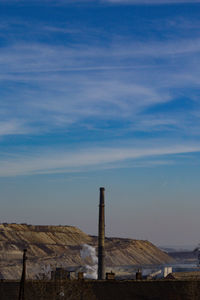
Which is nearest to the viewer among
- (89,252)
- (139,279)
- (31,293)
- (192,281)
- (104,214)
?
(31,293)

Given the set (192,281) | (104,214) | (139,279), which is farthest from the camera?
Result: (104,214)

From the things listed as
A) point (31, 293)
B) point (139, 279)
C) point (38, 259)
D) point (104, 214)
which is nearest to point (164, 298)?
point (139, 279)

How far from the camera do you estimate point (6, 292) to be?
57.6 m

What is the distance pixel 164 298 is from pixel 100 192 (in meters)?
44.9

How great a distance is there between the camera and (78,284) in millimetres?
58531

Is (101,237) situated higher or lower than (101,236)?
lower

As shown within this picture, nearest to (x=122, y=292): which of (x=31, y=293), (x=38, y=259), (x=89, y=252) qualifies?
(x=31, y=293)

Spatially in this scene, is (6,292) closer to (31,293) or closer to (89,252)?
(31,293)

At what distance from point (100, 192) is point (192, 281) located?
42.9m

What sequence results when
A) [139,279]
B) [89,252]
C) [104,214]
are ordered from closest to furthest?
[139,279] < [104,214] < [89,252]

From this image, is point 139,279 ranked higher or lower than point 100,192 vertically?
lower

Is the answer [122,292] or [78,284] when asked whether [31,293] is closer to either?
[78,284]

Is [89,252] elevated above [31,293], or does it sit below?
above

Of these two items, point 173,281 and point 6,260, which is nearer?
point 173,281
